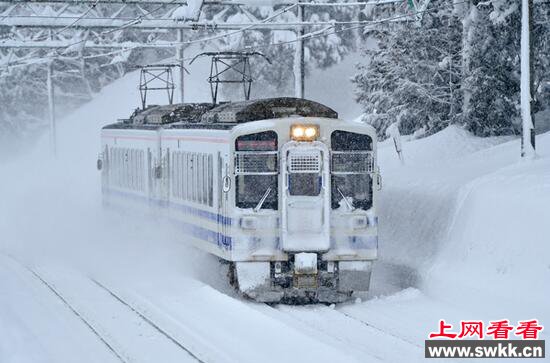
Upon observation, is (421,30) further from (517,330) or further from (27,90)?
(27,90)

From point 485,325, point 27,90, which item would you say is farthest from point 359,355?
point 27,90

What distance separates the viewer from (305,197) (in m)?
17.8

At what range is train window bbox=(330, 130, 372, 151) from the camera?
1798 centimetres

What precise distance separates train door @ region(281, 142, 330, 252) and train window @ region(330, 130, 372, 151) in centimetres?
31

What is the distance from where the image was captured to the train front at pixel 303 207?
17.7 m

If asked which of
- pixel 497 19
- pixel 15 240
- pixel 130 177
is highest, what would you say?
pixel 497 19

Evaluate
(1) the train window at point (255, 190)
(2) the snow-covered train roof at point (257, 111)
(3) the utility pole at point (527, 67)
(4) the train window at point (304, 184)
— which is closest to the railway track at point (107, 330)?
(1) the train window at point (255, 190)

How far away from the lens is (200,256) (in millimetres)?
20750

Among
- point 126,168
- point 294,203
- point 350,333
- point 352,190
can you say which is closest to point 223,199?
point 294,203

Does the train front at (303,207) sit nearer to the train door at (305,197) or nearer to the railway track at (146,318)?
the train door at (305,197)

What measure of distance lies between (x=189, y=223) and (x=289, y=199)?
3543 mm

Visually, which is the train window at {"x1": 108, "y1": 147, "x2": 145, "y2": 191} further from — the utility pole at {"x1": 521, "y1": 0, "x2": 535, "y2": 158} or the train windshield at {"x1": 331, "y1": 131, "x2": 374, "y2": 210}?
the utility pole at {"x1": 521, "y1": 0, "x2": 535, "y2": 158}

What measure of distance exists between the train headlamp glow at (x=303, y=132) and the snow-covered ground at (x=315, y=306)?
2555mm

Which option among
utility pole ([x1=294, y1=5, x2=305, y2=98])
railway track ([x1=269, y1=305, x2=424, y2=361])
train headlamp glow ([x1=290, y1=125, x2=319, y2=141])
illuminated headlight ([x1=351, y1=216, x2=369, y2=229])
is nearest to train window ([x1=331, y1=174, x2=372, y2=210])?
illuminated headlight ([x1=351, y1=216, x2=369, y2=229])
